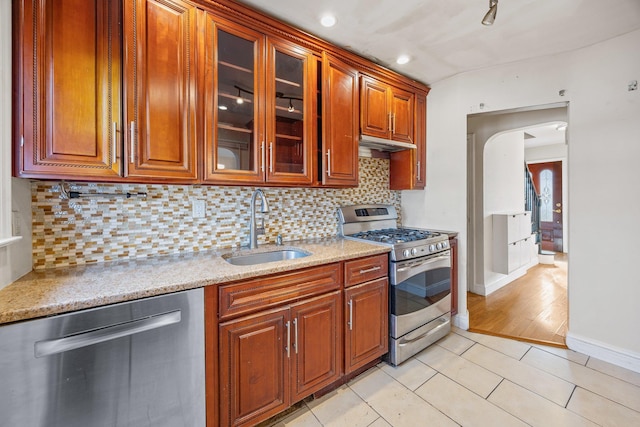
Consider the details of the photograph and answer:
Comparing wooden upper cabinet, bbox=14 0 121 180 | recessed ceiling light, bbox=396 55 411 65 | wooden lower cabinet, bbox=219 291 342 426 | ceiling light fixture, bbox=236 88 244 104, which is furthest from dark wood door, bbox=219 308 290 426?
recessed ceiling light, bbox=396 55 411 65

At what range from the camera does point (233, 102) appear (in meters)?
1.70

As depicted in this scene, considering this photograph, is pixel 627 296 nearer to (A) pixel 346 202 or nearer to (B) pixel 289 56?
(A) pixel 346 202

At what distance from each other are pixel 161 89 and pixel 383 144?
1899mm

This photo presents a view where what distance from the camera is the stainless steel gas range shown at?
6.91 ft

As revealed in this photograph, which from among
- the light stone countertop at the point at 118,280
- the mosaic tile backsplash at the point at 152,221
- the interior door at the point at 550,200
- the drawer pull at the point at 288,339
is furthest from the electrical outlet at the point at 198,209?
the interior door at the point at 550,200

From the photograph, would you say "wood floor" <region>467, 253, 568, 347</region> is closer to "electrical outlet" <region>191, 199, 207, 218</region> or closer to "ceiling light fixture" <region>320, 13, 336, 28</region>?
"electrical outlet" <region>191, 199, 207, 218</region>

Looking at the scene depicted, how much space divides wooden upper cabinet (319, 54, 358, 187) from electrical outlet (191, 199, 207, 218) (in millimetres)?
909

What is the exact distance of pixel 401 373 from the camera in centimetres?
205

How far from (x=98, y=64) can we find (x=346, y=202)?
80.2 inches

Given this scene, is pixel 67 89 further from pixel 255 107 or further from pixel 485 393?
pixel 485 393

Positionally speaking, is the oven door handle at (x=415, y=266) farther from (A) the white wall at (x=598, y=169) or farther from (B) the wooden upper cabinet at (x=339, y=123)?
(A) the white wall at (x=598, y=169)

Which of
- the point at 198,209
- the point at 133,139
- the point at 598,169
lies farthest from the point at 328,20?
the point at 598,169

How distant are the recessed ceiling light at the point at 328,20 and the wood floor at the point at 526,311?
119 inches

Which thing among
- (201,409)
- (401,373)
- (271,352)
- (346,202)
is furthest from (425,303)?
(201,409)
